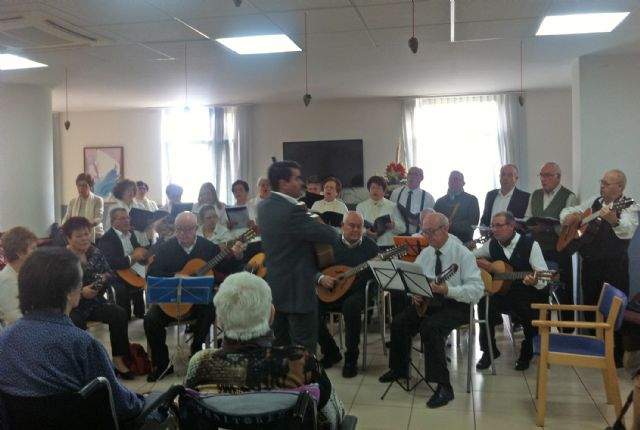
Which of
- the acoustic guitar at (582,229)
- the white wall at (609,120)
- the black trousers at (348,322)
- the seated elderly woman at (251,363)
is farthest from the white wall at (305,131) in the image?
the seated elderly woman at (251,363)

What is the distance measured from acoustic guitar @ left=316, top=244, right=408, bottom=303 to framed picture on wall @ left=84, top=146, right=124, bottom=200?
22.2 ft

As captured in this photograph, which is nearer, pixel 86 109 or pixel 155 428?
pixel 155 428

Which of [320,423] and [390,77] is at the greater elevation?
[390,77]

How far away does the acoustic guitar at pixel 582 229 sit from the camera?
4.45m

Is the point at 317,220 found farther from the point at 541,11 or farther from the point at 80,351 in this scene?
the point at 541,11

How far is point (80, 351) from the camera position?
187 cm

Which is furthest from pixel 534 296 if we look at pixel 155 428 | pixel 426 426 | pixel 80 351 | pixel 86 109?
pixel 86 109

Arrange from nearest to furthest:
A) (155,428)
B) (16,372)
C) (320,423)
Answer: (16,372)
(320,423)
(155,428)

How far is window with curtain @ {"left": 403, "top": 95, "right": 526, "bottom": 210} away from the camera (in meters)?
8.78

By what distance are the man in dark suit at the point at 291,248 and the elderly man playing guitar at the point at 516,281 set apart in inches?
72.2

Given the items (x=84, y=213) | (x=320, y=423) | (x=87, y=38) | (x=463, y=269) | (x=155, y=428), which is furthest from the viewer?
(x=84, y=213)

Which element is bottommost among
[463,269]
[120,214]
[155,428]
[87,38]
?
[155,428]

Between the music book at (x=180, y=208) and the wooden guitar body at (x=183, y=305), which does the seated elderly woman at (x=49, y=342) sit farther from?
the music book at (x=180, y=208)

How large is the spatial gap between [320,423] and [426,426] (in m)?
1.61
